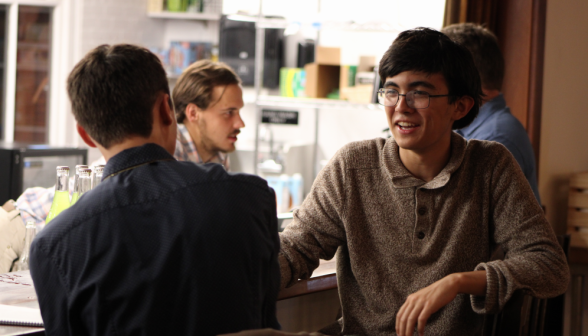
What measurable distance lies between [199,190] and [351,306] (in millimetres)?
745

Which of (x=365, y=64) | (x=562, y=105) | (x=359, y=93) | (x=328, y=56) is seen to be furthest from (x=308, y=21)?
(x=562, y=105)

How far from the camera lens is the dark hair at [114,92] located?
42.6 inches

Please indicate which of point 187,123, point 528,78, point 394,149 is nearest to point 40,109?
point 187,123

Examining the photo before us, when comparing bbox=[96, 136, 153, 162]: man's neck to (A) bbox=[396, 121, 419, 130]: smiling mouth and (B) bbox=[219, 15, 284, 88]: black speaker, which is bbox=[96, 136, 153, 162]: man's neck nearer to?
(A) bbox=[396, 121, 419, 130]: smiling mouth

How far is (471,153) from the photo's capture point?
5.44 feet

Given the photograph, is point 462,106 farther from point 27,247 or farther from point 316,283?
point 27,247

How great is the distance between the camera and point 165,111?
115 cm

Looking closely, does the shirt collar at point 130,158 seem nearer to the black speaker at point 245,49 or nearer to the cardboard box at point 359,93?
the cardboard box at point 359,93

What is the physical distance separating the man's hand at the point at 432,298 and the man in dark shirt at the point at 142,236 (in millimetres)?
395

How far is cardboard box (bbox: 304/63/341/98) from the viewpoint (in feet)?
13.4

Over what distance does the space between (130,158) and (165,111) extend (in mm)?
118

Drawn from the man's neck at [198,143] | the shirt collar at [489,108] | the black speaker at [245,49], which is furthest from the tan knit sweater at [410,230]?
the black speaker at [245,49]

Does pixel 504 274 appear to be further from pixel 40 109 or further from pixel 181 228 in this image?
pixel 40 109

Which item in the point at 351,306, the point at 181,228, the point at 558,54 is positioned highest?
the point at 558,54
